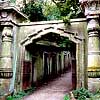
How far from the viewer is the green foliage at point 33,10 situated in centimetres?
1852

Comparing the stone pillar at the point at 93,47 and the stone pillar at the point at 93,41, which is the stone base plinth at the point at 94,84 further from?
the stone pillar at the point at 93,47

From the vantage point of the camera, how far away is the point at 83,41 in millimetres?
12102

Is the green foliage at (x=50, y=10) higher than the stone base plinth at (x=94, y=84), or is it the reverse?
the green foliage at (x=50, y=10)

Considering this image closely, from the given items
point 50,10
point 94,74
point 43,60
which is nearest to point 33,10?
point 50,10

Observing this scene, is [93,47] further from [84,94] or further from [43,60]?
[43,60]

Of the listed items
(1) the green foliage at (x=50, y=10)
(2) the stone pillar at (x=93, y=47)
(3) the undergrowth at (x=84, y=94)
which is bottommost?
(3) the undergrowth at (x=84, y=94)

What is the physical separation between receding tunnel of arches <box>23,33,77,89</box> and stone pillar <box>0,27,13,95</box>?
1.08m

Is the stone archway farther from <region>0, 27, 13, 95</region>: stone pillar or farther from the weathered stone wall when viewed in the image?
<region>0, 27, 13, 95</region>: stone pillar

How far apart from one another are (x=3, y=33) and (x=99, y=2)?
4978mm

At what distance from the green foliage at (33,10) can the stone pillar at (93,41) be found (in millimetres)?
7273

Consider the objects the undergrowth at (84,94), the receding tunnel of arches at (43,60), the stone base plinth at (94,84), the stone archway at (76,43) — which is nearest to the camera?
the undergrowth at (84,94)

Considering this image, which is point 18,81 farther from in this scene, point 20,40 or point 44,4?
point 44,4

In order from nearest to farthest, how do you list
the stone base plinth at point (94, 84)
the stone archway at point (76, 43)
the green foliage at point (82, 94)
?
the green foliage at point (82, 94) → the stone base plinth at point (94, 84) → the stone archway at point (76, 43)

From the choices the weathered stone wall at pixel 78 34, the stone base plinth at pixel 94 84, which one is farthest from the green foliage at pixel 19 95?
the stone base plinth at pixel 94 84
